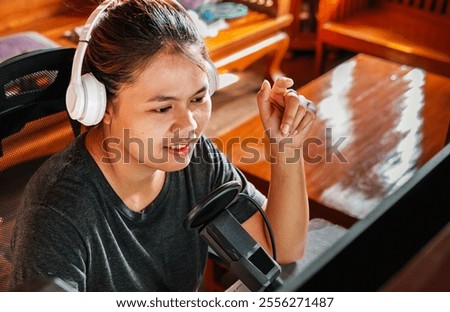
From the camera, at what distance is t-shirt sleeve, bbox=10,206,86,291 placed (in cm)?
94

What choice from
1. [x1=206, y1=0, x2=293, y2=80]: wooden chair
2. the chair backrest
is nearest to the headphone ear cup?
[x1=206, y1=0, x2=293, y2=80]: wooden chair

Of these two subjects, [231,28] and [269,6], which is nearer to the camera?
[231,28]

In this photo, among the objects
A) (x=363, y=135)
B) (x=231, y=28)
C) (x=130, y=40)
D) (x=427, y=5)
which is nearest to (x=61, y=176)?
(x=130, y=40)

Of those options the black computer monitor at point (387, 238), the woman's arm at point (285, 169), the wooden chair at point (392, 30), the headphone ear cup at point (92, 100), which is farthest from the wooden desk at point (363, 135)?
the black computer monitor at point (387, 238)

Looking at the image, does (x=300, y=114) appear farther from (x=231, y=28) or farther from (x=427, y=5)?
(x=427, y=5)

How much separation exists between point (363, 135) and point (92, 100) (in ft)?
3.94

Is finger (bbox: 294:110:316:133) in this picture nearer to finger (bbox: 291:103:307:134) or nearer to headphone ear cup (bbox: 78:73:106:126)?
finger (bbox: 291:103:307:134)

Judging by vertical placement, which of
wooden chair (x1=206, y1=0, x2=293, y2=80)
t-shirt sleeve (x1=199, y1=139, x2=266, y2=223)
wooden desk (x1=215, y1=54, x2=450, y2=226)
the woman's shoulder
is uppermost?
the woman's shoulder

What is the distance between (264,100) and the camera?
1157 mm

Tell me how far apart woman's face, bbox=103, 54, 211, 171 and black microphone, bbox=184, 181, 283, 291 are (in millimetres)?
238

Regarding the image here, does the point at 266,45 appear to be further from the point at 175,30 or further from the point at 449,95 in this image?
the point at 175,30

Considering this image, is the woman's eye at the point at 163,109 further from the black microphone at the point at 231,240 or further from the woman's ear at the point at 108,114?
the black microphone at the point at 231,240

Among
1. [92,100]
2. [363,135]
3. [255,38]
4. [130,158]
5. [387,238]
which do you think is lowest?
[255,38]

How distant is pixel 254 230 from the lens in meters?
1.22
